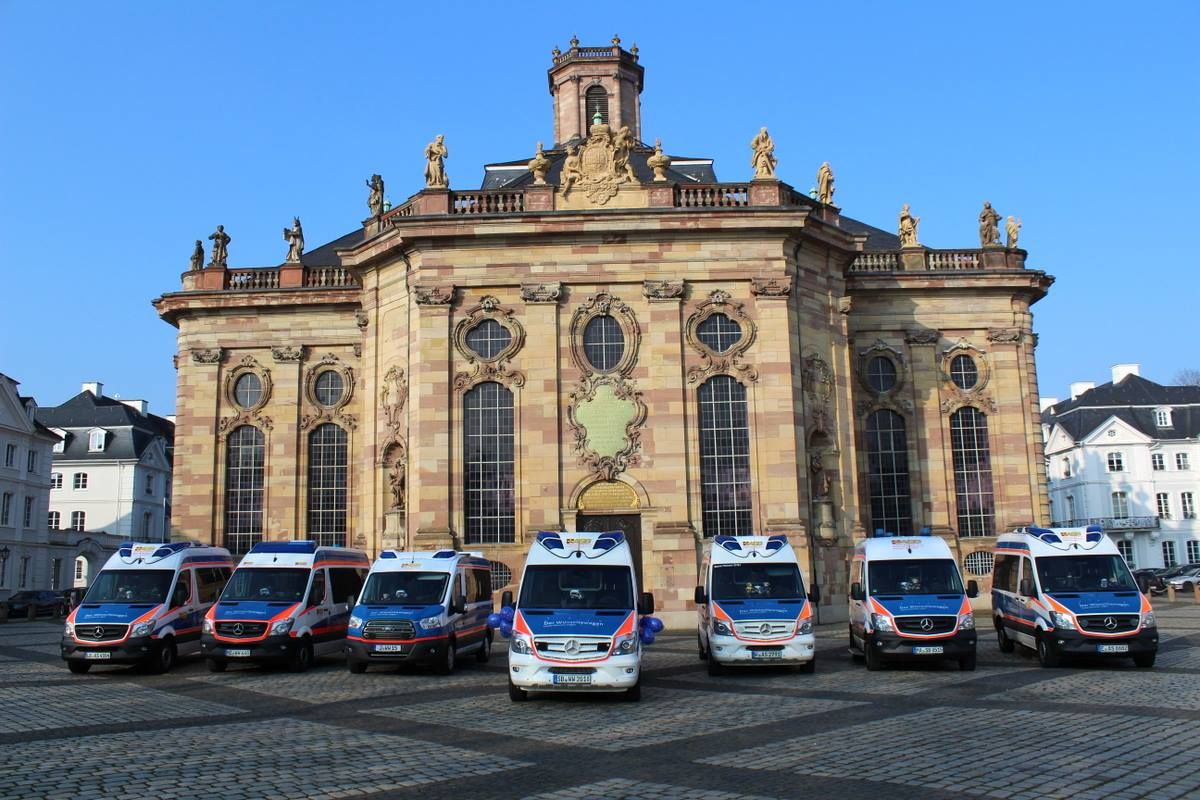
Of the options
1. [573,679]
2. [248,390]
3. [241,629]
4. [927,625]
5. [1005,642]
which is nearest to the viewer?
[573,679]

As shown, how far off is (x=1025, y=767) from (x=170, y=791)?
26.2 ft

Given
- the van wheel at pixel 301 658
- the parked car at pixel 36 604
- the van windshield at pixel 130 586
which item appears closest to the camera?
the van wheel at pixel 301 658

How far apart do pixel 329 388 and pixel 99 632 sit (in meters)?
18.1

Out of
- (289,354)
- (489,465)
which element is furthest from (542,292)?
(289,354)

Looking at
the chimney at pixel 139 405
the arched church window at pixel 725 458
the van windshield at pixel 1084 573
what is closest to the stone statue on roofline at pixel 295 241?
the arched church window at pixel 725 458

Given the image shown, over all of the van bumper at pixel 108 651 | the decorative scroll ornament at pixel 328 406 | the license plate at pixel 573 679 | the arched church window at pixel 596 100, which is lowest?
the license plate at pixel 573 679

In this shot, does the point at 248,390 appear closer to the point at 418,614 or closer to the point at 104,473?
the point at 418,614

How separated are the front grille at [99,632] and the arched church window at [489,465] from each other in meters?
11.5

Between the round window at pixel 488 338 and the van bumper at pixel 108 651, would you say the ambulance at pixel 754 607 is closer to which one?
the van bumper at pixel 108 651

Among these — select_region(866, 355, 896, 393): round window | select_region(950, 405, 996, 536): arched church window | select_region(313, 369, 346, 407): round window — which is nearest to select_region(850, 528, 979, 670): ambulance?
select_region(950, 405, 996, 536): arched church window

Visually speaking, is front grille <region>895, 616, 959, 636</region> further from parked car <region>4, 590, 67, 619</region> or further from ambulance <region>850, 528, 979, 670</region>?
Answer: parked car <region>4, 590, 67, 619</region>

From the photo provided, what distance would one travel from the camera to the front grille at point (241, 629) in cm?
2039

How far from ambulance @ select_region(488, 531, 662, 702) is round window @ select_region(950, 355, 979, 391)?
78.6 ft

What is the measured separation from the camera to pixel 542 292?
31359 mm
